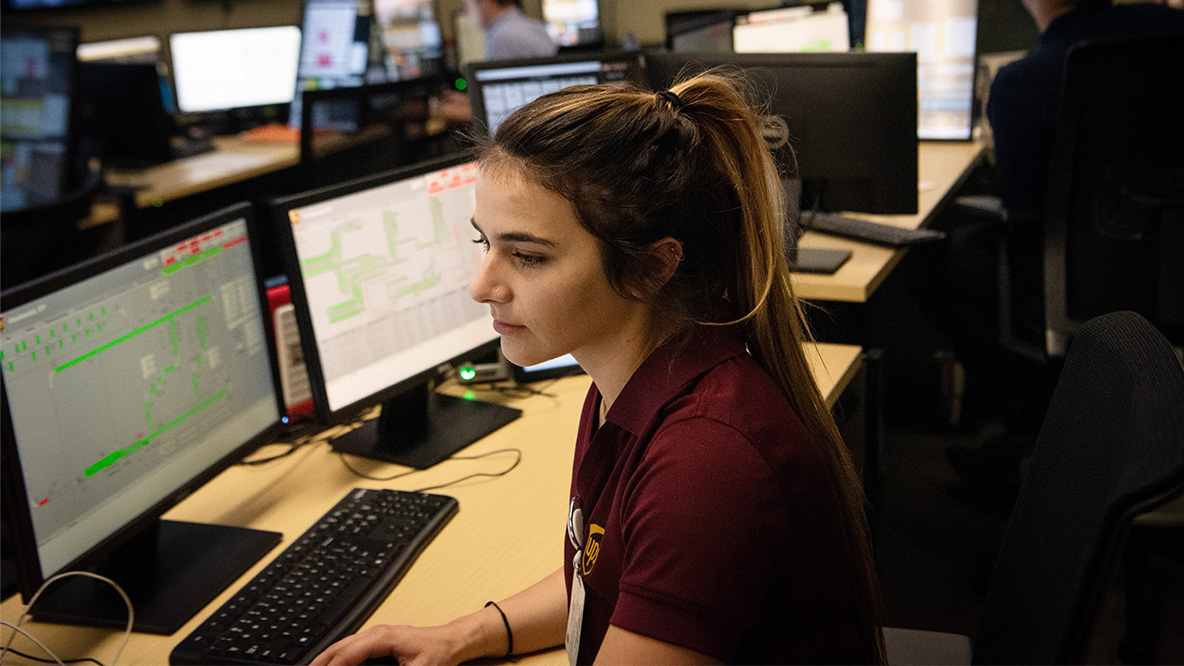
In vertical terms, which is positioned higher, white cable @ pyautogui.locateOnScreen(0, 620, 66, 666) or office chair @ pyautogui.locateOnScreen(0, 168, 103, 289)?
office chair @ pyautogui.locateOnScreen(0, 168, 103, 289)

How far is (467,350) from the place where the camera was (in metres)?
1.70

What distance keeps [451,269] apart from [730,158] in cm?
77

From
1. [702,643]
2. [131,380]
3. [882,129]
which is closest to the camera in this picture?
[702,643]

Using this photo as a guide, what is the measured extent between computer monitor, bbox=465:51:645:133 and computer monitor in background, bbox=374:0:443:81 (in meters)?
3.60

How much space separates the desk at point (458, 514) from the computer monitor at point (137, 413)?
4 centimetres

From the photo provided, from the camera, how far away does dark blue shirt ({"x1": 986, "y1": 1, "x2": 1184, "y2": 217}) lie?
2537 mm

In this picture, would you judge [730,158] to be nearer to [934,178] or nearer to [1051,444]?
[1051,444]

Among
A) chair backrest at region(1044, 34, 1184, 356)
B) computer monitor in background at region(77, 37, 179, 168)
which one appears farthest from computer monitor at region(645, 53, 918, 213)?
computer monitor in background at region(77, 37, 179, 168)

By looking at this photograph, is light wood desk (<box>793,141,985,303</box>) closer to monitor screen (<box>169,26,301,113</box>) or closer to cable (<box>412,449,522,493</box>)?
cable (<box>412,449,522,493</box>)

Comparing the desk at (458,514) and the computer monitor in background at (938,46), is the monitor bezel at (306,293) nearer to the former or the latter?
the desk at (458,514)

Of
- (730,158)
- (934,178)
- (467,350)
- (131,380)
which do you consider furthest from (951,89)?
(131,380)

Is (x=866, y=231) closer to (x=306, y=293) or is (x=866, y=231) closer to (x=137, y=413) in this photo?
(x=306, y=293)

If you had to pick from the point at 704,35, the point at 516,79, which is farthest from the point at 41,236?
the point at 704,35

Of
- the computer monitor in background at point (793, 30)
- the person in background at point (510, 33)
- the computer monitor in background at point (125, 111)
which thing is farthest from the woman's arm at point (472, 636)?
the person in background at point (510, 33)
